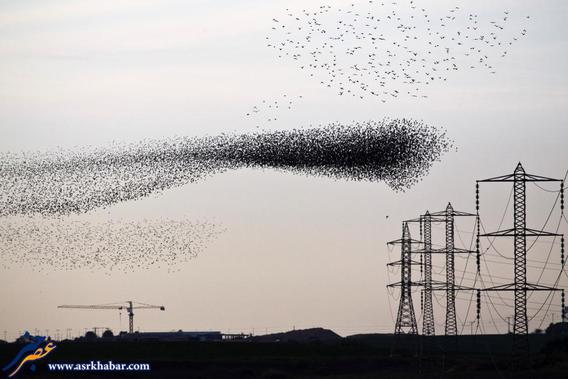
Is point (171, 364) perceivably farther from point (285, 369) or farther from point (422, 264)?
point (422, 264)

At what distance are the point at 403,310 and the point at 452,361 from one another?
8.73 m

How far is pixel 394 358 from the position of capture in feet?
484

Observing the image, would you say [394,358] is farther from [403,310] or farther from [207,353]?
[207,353]

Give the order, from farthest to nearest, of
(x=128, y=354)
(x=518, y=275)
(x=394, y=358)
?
(x=128, y=354) → (x=394, y=358) → (x=518, y=275)

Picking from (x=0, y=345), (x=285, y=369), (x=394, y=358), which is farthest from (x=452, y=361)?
(x=0, y=345)

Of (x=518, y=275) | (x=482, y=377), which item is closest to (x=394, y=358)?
(x=482, y=377)

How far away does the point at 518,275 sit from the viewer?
99688 mm

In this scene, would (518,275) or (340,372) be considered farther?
(340,372)

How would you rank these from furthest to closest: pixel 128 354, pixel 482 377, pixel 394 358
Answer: pixel 128 354 < pixel 394 358 < pixel 482 377

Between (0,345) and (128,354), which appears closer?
(128,354)

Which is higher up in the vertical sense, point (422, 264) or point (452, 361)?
point (422, 264)

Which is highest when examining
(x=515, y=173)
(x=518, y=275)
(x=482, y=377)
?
(x=515, y=173)

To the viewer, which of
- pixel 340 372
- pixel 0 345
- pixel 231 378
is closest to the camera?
pixel 231 378

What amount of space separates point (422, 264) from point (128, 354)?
43.1 metres
